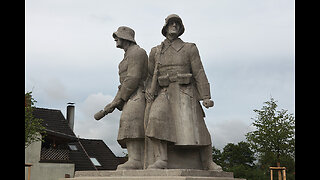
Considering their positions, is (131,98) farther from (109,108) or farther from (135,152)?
(135,152)

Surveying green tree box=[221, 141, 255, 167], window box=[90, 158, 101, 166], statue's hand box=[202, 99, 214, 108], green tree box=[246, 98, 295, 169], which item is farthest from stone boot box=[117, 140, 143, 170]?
green tree box=[221, 141, 255, 167]

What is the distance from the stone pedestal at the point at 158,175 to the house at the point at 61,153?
2508 centimetres

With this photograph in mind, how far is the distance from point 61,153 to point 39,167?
7.53 ft

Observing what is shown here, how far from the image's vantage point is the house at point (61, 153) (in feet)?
112

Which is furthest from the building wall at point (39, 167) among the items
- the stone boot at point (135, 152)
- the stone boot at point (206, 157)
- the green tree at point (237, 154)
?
the stone boot at point (206, 157)

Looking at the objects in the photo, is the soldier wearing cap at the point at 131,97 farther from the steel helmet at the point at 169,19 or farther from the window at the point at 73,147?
the window at the point at 73,147

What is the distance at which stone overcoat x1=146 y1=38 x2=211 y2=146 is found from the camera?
7742 mm

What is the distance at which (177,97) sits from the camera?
8047mm

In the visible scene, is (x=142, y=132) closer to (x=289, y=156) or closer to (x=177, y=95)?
(x=177, y=95)

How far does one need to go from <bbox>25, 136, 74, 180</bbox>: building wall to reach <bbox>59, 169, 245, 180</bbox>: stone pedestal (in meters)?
27.4

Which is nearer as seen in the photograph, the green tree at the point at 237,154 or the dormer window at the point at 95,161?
the dormer window at the point at 95,161

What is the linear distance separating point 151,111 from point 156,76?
71 cm

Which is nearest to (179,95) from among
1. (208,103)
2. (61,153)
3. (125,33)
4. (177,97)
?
(177,97)
